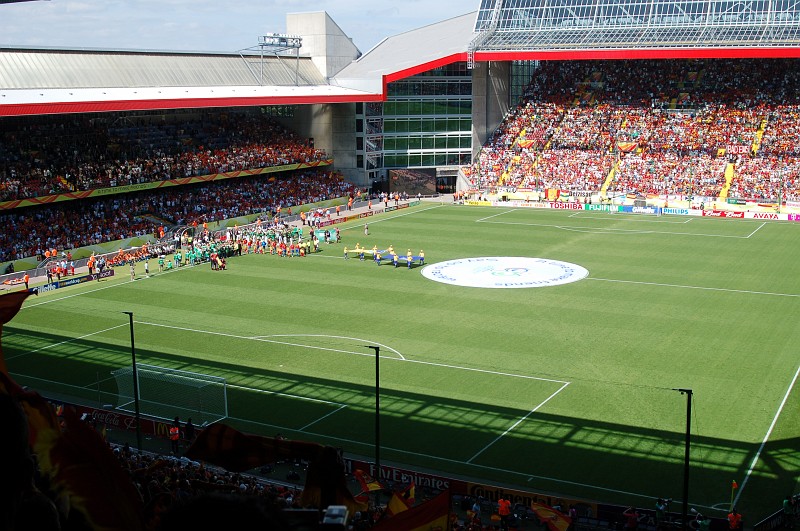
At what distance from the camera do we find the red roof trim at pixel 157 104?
1922 inches

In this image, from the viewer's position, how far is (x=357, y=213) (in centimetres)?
6644

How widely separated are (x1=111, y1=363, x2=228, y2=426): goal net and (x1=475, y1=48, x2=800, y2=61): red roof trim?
2114 inches

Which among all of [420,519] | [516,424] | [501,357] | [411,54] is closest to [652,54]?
[411,54]

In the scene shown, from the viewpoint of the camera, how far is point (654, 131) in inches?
2886

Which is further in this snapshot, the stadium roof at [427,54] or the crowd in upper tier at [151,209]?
the stadium roof at [427,54]

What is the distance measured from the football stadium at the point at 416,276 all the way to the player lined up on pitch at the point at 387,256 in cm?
29

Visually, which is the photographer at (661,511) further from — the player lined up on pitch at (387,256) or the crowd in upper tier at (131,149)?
the crowd in upper tier at (131,149)

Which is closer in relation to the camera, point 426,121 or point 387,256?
point 387,256

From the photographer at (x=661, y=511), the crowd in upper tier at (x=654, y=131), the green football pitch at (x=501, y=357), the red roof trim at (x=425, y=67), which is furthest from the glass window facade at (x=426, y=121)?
the photographer at (x=661, y=511)

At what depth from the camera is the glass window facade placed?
7594cm

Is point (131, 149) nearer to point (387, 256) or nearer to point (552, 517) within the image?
point (387, 256)

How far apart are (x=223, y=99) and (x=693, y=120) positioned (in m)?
38.9

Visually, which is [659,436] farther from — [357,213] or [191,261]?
[357,213]

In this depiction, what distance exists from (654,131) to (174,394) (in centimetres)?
5643
